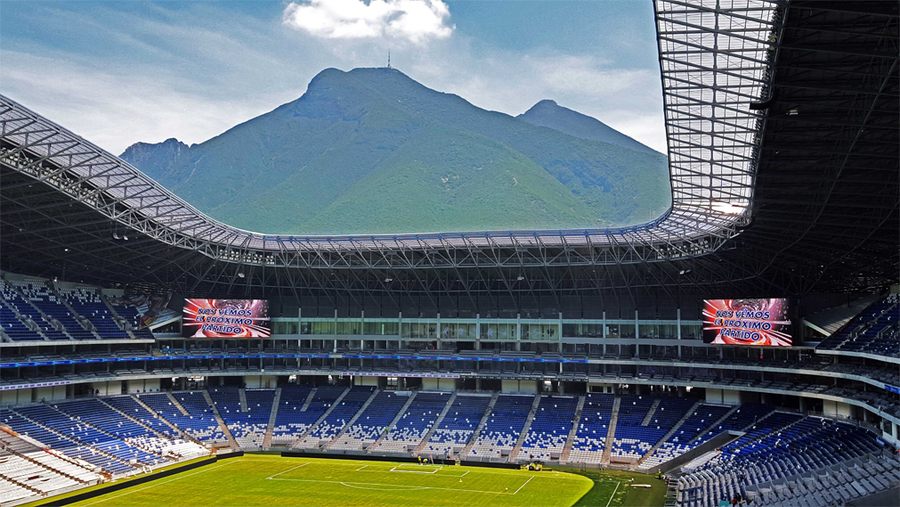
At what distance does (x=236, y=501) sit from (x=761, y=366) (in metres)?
42.7

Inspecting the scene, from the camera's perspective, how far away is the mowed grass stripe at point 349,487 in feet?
170

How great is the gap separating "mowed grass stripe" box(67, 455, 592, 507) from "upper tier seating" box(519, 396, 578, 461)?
406 centimetres

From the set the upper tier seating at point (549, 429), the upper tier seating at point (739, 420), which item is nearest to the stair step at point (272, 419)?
the upper tier seating at point (549, 429)

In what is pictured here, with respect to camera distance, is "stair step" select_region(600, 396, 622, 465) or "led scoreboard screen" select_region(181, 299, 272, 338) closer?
"stair step" select_region(600, 396, 622, 465)

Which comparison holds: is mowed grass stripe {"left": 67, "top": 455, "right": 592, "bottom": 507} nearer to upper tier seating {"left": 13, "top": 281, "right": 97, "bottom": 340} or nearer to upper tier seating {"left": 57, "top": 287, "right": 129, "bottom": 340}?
upper tier seating {"left": 13, "top": 281, "right": 97, "bottom": 340}

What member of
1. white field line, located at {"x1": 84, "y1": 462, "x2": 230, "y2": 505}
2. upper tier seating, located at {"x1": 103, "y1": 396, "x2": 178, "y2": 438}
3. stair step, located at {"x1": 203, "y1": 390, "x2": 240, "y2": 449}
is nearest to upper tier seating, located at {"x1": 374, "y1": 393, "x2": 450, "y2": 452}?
stair step, located at {"x1": 203, "y1": 390, "x2": 240, "y2": 449}

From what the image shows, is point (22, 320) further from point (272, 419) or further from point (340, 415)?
point (340, 415)

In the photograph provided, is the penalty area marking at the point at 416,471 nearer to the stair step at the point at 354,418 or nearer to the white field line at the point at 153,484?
the stair step at the point at 354,418

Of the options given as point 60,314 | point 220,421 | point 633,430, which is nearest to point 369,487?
point 220,421

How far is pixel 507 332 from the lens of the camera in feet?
260

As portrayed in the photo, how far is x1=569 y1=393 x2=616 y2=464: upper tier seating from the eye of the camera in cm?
6375

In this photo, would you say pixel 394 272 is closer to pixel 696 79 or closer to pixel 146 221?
pixel 146 221

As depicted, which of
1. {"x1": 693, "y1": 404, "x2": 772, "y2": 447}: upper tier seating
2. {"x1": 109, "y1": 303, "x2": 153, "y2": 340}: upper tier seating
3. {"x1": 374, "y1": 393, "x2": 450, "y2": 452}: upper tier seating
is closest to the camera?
{"x1": 693, "y1": 404, "x2": 772, "y2": 447}: upper tier seating

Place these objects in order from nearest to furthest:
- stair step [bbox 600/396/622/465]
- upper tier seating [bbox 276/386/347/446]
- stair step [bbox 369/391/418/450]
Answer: stair step [bbox 600/396/622/465] → stair step [bbox 369/391/418/450] → upper tier seating [bbox 276/386/347/446]
